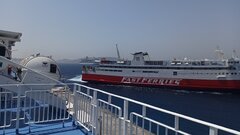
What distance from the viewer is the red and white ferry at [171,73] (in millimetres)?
43469

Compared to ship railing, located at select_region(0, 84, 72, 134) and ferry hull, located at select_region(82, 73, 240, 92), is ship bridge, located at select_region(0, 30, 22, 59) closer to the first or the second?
ship railing, located at select_region(0, 84, 72, 134)

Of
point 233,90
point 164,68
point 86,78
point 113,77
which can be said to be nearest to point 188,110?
point 233,90

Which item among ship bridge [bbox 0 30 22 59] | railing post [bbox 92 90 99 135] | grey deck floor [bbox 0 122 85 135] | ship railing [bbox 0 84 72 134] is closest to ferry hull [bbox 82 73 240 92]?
ship bridge [bbox 0 30 22 59]

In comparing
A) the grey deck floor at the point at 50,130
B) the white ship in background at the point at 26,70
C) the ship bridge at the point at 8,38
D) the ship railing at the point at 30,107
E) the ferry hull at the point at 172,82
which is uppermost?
the ship bridge at the point at 8,38

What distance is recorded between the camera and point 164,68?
48969 mm

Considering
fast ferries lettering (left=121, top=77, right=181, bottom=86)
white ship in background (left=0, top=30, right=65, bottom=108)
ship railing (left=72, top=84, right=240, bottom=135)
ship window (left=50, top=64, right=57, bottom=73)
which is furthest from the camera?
fast ferries lettering (left=121, top=77, right=181, bottom=86)

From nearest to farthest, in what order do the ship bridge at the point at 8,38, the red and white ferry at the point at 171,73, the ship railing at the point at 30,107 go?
the ship railing at the point at 30,107, the ship bridge at the point at 8,38, the red and white ferry at the point at 171,73

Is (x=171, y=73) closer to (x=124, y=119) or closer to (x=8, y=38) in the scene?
(x=8, y=38)

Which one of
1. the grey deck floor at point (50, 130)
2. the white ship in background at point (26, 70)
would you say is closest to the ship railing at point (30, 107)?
the grey deck floor at point (50, 130)

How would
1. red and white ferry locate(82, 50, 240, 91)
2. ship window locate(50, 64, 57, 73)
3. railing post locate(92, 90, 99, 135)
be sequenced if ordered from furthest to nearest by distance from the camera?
red and white ferry locate(82, 50, 240, 91) → ship window locate(50, 64, 57, 73) → railing post locate(92, 90, 99, 135)

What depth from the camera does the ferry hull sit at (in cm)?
4300

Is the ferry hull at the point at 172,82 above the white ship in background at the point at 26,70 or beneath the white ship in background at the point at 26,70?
beneath

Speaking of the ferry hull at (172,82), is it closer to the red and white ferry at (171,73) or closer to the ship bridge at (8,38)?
the red and white ferry at (171,73)

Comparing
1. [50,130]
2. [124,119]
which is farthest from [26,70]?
[124,119]
